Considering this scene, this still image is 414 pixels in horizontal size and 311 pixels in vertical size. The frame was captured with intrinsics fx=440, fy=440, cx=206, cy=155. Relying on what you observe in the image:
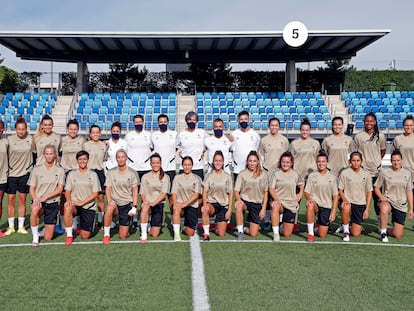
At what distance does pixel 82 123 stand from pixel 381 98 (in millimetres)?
15848

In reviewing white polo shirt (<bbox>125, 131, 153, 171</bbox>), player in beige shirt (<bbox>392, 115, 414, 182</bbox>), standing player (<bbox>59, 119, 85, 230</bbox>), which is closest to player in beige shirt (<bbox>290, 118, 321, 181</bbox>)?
player in beige shirt (<bbox>392, 115, 414, 182</bbox>)

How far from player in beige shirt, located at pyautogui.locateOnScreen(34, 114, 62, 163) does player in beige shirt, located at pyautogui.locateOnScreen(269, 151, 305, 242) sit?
3211 mm

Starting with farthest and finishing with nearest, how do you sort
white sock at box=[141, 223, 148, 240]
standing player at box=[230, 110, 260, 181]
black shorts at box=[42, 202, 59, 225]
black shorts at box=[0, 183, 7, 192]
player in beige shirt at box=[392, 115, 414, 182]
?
standing player at box=[230, 110, 260, 181] < player in beige shirt at box=[392, 115, 414, 182] < black shorts at box=[0, 183, 7, 192] < black shorts at box=[42, 202, 59, 225] < white sock at box=[141, 223, 148, 240]

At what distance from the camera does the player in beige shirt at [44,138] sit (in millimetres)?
6387

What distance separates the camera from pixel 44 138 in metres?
6.48

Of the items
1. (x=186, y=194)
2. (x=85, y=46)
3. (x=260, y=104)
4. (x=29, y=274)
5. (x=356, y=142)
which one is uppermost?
(x=85, y=46)

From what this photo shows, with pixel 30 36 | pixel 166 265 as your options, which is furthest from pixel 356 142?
pixel 30 36

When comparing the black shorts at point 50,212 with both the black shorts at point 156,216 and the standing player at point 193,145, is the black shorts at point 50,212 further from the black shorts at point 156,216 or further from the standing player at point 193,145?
the standing player at point 193,145

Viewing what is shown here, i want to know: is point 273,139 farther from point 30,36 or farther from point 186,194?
point 30,36

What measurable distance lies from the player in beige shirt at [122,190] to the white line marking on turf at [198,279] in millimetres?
979

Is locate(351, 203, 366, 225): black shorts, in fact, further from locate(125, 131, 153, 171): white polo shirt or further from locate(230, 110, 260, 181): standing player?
locate(125, 131, 153, 171): white polo shirt

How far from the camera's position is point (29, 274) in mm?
4355

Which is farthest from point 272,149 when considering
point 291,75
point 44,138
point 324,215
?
point 291,75

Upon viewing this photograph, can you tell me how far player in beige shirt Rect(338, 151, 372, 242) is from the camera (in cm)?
602
